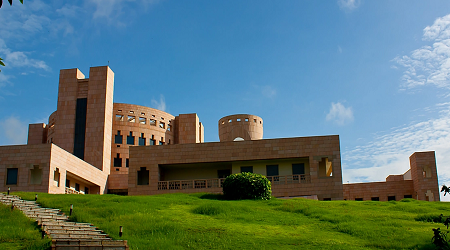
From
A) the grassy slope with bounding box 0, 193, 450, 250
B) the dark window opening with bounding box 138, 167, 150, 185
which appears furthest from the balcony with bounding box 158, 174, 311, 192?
the grassy slope with bounding box 0, 193, 450, 250

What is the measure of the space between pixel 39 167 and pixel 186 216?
59.3 feet

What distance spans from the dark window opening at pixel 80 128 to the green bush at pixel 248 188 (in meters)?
23.5

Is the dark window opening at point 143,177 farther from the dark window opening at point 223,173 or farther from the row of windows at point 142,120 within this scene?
the row of windows at point 142,120

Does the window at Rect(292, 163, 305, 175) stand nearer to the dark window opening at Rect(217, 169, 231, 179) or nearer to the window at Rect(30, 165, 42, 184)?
the dark window opening at Rect(217, 169, 231, 179)

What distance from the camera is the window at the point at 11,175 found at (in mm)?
34500

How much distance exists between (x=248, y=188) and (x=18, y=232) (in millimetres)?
13183

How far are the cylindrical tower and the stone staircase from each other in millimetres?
22533

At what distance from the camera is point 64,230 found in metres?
16.9

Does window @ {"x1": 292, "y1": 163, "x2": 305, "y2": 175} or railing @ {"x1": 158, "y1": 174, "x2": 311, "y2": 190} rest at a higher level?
window @ {"x1": 292, "y1": 163, "x2": 305, "y2": 175}

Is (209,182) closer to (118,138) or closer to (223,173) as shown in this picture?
(223,173)

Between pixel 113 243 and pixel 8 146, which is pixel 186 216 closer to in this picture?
pixel 113 243

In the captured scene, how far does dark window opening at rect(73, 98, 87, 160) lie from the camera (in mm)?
46312

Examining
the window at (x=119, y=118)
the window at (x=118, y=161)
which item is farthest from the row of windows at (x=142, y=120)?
the window at (x=118, y=161)

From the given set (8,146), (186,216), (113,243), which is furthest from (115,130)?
(113,243)
